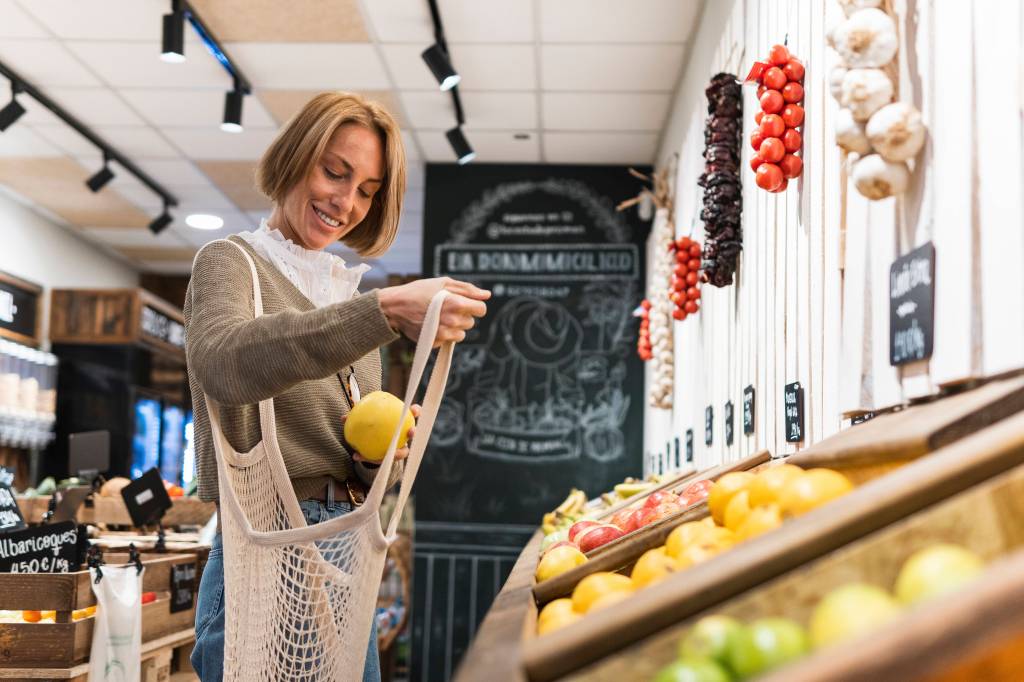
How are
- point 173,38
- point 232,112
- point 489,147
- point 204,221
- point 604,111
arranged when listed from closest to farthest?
point 173,38
point 232,112
point 604,111
point 489,147
point 204,221

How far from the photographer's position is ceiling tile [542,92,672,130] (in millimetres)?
5285

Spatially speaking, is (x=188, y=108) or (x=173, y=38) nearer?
(x=173, y=38)

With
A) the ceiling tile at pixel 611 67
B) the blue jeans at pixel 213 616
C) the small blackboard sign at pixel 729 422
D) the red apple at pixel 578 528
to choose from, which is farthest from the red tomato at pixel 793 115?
the ceiling tile at pixel 611 67

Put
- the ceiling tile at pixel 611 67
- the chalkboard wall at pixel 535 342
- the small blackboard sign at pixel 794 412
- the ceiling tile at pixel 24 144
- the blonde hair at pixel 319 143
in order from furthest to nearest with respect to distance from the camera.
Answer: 1. the chalkboard wall at pixel 535 342
2. the ceiling tile at pixel 24 144
3. the ceiling tile at pixel 611 67
4. the small blackboard sign at pixel 794 412
5. the blonde hair at pixel 319 143

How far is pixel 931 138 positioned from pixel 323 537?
3.49 ft

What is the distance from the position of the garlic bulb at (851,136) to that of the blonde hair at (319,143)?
2.68ft

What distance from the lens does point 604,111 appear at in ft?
18.0

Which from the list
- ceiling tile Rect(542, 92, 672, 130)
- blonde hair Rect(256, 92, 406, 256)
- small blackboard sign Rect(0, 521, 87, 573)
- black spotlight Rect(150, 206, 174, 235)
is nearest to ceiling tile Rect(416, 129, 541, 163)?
ceiling tile Rect(542, 92, 672, 130)

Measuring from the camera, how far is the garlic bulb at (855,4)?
1615 millimetres

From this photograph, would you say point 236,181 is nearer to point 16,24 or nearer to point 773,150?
point 16,24

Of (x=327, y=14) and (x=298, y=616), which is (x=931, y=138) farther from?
(x=327, y=14)

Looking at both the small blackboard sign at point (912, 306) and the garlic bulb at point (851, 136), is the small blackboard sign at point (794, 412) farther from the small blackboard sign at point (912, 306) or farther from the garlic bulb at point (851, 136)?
the garlic bulb at point (851, 136)

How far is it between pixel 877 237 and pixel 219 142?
507cm

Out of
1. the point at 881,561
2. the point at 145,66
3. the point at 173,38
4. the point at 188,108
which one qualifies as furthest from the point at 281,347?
the point at 188,108
